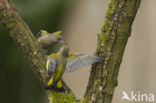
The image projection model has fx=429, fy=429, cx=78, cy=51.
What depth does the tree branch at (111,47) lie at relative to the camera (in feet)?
10.2

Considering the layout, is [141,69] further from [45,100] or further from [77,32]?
[45,100]

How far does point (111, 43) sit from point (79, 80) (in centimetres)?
410

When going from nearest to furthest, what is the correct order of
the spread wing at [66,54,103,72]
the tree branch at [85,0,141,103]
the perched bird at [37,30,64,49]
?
1. the tree branch at [85,0,141,103]
2. the spread wing at [66,54,103,72]
3. the perched bird at [37,30,64,49]

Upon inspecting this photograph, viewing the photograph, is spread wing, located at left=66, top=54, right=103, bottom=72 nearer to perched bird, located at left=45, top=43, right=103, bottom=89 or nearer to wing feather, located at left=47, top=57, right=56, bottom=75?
perched bird, located at left=45, top=43, right=103, bottom=89

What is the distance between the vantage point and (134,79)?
6430 millimetres

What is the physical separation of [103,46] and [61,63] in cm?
34

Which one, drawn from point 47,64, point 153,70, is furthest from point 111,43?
point 153,70

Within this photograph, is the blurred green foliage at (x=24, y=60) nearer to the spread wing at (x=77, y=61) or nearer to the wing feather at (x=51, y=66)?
the spread wing at (x=77, y=61)

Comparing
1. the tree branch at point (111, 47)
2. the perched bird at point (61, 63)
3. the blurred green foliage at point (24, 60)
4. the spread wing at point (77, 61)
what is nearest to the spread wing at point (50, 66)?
the perched bird at point (61, 63)

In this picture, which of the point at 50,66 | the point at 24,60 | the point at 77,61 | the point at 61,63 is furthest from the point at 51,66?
the point at 24,60

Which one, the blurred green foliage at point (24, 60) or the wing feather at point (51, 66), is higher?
the wing feather at point (51, 66)

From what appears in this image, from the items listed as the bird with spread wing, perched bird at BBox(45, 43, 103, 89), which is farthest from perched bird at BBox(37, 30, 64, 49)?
perched bird at BBox(45, 43, 103, 89)

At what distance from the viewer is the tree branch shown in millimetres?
3113

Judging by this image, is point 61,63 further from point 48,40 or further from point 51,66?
point 48,40
